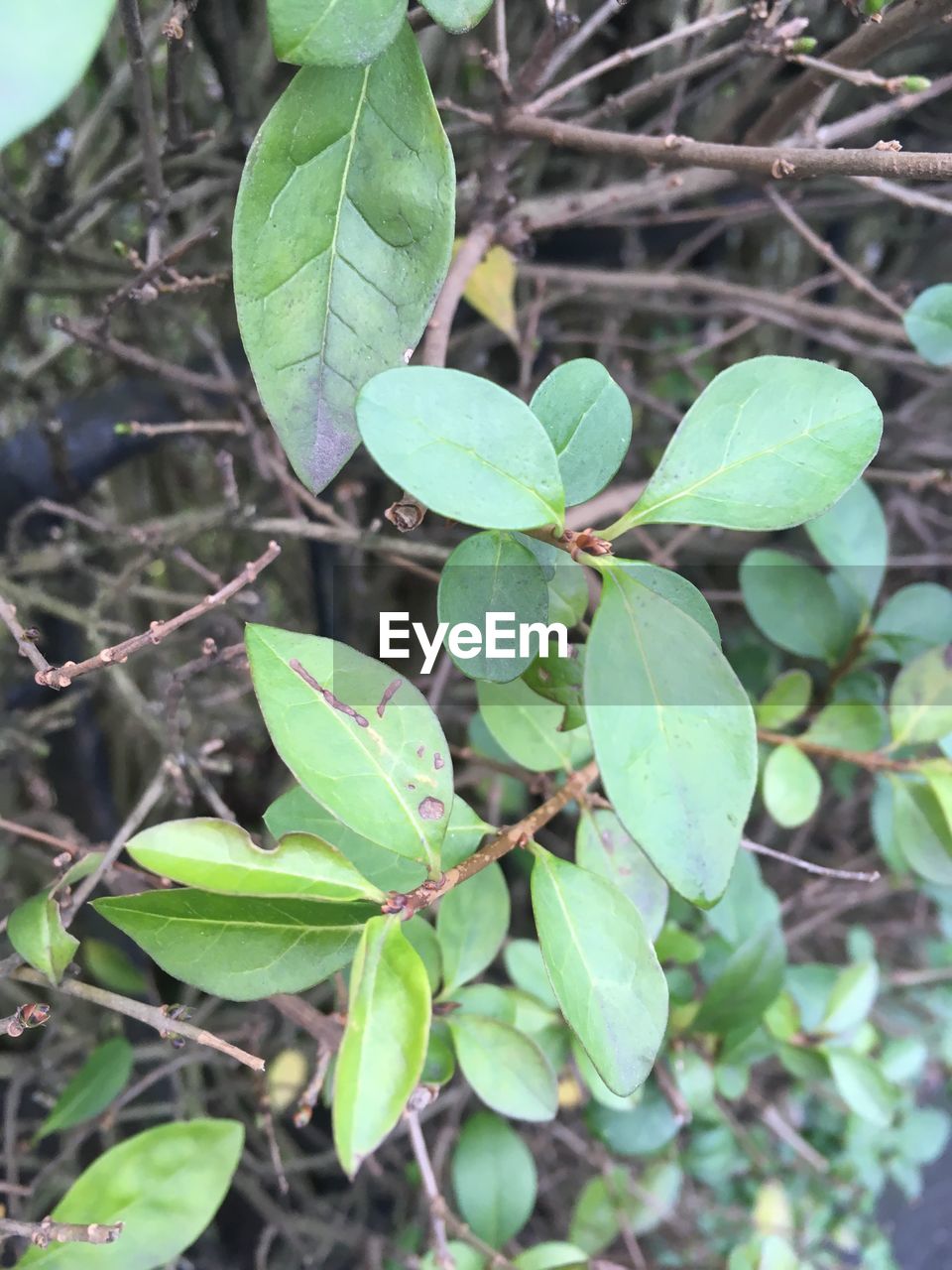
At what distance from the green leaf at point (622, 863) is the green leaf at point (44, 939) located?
271 millimetres

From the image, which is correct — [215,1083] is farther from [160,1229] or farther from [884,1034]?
[884,1034]

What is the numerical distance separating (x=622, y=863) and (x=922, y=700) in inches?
10.8

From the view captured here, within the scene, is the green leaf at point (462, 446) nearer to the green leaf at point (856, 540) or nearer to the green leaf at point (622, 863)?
the green leaf at point (622, 863)

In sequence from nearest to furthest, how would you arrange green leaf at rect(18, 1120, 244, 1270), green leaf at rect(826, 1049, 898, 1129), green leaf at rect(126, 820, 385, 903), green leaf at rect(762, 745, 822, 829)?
green leaf at rect(126, 820, 385, 903)
green leaf at rect(18, 1120, 244, 1270)
green leaf at rect(762, 745, 822, 829)
green leaf at rect(826, 1049, 898, 1129)

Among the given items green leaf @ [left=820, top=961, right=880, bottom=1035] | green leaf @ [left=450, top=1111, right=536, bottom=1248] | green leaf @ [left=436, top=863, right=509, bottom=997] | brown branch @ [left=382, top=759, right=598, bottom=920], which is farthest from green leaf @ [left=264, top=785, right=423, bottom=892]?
green leaf @ [left=820, top=961, right=880, bottom=1035]

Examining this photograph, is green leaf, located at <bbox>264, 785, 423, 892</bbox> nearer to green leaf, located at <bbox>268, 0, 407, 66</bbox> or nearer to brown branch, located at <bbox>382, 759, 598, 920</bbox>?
brown branch, located at <bbox>382, 759, 598, 920</bbox>

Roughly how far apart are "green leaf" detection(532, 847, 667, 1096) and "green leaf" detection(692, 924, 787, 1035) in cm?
33

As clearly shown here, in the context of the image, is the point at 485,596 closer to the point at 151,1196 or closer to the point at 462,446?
the point at 462,446

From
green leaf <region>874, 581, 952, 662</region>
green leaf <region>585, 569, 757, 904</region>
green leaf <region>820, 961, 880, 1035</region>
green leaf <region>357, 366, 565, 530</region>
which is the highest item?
green leaf <region>357, 366, 565, 530</region>

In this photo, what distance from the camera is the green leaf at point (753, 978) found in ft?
2.19

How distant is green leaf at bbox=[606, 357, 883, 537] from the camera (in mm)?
359

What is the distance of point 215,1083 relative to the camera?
A: 0.95 metres

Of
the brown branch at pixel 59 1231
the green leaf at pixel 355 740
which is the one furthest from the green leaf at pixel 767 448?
the brown branch at pixel 59 1231

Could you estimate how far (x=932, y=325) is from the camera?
0.54m
